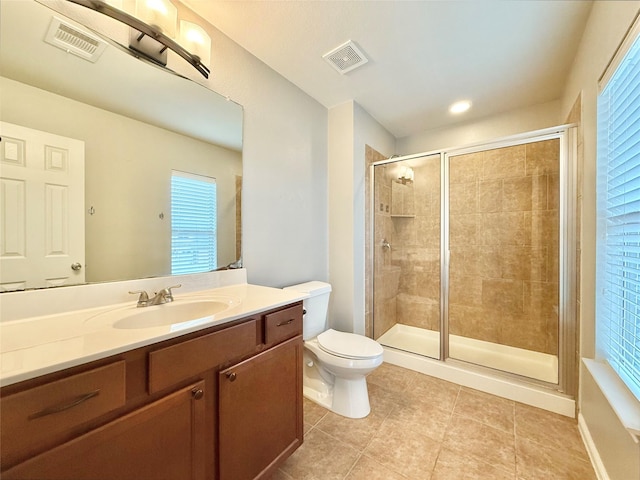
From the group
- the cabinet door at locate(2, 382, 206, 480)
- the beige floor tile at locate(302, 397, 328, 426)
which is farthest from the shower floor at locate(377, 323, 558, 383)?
the cabinet door at locate(2, 382, 206, 480)

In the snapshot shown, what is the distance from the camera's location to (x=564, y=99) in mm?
1993

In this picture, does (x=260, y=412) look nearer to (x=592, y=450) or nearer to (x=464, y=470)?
(x=464, y=470)

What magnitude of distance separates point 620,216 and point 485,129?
1766 mm

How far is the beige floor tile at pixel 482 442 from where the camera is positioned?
1317mm

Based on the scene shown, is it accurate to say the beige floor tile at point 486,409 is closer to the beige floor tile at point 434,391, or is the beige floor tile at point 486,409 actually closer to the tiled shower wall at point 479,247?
the beige floor tile at point 434,391

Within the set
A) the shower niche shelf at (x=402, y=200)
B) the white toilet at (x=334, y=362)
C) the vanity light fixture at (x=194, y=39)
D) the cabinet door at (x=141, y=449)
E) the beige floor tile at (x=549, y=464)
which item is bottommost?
the beige floor tile at (x=549, y=464)

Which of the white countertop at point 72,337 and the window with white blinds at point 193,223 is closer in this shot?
the white countertop at point 72,337

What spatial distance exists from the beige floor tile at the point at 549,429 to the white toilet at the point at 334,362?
941mm

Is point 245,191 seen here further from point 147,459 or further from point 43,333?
point 147,459

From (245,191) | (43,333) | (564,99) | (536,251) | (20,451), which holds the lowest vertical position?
(20,451)

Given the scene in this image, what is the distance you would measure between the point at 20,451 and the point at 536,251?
322 centimetres

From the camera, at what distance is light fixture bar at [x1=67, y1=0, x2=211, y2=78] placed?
96 centimetres

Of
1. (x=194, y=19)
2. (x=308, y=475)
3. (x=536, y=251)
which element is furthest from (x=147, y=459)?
(x=536, y=251)

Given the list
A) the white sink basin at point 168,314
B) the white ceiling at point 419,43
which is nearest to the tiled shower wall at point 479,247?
the white ceiling at point 419,43
